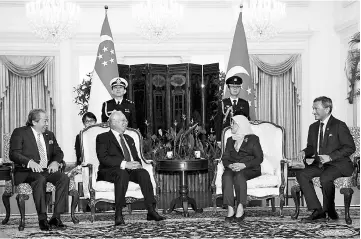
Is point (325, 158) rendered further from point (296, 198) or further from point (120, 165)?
point (120, 165)

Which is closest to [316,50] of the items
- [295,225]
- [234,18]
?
[234,18]

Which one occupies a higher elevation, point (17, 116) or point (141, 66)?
point (141, 66)

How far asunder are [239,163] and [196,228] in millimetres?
1020

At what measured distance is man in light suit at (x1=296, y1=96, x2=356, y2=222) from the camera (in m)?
6.73

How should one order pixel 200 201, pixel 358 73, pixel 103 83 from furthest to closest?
pixel 358 73 < pixel 103 83 < pixel 200 201

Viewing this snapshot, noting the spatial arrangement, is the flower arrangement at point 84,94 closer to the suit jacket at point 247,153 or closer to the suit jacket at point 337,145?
the suit jacket at point 247,153

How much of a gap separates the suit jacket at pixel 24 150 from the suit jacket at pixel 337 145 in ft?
9.69

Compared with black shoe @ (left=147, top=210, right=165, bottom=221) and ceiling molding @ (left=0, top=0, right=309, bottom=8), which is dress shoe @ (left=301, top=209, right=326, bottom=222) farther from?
ceiling molding @ (left=0, top=0, right=309, bottom=8)

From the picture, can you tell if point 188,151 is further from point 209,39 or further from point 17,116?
point 17,116

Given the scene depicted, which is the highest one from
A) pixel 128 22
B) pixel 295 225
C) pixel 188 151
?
pixel 128 22

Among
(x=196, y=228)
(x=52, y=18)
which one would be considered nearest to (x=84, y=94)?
(x=52, y=18)

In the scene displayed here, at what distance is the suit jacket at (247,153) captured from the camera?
277 inches

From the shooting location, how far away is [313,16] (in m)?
12.9

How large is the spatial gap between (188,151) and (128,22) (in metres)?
5.24
